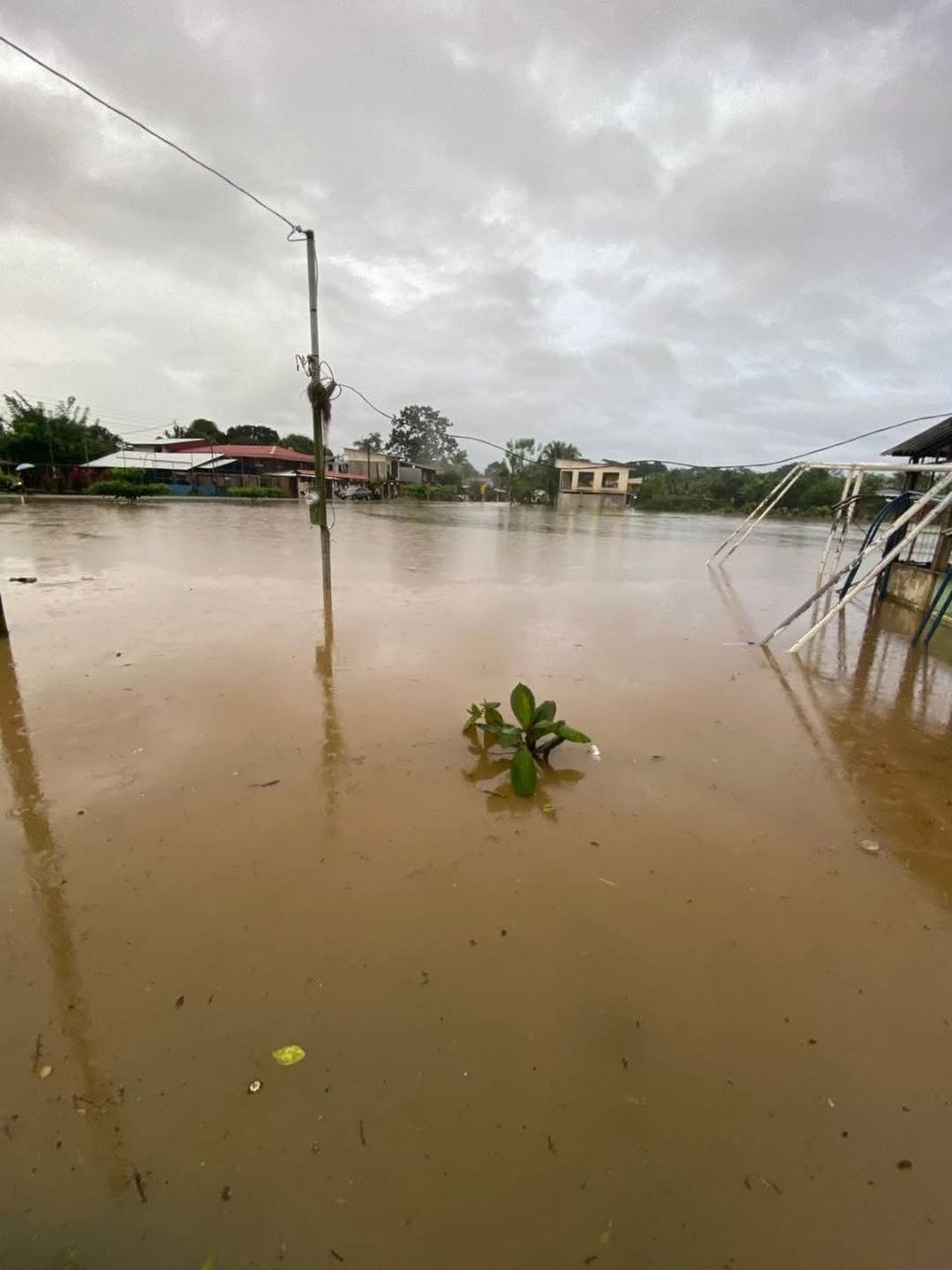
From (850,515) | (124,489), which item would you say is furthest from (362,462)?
(850,515)

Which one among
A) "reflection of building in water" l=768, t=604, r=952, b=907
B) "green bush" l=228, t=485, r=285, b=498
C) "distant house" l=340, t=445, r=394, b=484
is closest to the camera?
"reflection of building in water" l=768, t=604, r=952, b=907

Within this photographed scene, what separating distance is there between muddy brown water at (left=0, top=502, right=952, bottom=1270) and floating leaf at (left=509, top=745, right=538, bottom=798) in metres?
0.10

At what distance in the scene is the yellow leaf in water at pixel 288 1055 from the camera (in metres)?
1.86

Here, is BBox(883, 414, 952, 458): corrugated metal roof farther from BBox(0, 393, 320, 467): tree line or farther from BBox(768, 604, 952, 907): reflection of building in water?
BBox(0, 393, 320, 467): tree line

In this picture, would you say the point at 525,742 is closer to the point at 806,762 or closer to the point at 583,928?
the point at 583,928

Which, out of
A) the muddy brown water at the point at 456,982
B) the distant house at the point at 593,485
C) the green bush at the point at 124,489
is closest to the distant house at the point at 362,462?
the distant house at the point at 593,485

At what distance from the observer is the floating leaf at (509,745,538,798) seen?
11.6 ft

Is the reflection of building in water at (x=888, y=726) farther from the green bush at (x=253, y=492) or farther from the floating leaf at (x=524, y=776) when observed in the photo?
the green bush at (x=253, y=492)

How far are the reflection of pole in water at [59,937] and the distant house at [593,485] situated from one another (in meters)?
51.1

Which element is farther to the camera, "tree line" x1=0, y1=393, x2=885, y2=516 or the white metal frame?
"tree line" x1=0, y1=393, x2=885, y2=516

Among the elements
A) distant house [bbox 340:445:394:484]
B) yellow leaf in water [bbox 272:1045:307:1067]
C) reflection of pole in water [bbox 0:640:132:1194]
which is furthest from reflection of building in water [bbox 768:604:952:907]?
distant house [bbox 340:445:394:484]

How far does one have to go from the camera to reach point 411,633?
7.05 m

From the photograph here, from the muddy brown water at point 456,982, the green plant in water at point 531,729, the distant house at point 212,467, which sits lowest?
the muddy brown water at point 456,982

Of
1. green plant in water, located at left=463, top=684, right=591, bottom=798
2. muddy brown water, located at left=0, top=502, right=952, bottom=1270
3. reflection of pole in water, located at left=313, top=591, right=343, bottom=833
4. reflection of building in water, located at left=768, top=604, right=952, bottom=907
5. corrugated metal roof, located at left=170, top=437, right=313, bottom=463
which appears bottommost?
reflection of building in water, located at left=768, top=604, right=952, bottom=907
